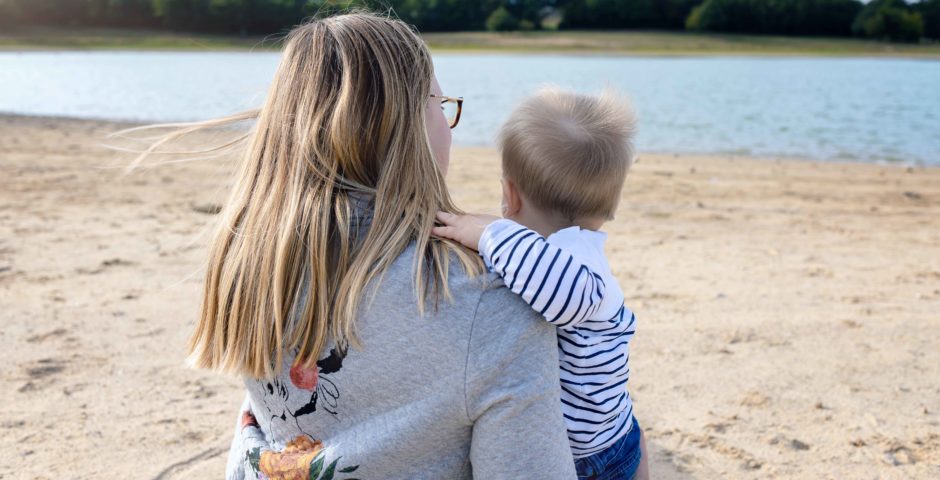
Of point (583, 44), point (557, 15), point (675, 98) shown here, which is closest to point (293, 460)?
point (675, 98)

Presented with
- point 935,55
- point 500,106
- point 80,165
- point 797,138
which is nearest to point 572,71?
point 500,106

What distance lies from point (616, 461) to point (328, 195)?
88cm

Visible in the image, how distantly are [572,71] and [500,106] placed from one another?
13.2 m

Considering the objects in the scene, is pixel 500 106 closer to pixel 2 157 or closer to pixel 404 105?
pixel 2 157

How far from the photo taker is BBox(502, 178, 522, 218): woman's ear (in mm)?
1874

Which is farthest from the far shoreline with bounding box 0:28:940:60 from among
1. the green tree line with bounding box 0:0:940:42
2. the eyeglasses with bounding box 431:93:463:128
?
the eyeglasses with bounding box 431:93:463:128

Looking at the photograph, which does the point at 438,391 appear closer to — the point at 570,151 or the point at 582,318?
the point at 582,318

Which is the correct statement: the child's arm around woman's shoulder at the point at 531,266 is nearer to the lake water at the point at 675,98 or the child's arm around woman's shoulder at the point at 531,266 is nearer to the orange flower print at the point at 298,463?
the orange flower print at the point at 298,463

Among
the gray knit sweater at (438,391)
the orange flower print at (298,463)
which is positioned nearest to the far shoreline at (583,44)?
the orange flower print at (298,463)

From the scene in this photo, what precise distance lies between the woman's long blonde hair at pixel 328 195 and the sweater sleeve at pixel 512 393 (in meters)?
0.10

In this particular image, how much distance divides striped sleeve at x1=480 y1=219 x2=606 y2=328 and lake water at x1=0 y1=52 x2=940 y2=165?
563mm

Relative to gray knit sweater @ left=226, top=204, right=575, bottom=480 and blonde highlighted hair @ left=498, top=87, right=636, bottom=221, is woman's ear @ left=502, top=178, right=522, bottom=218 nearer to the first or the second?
blonde highlighted hair @ left=498, top=87, right=636, bottom=221

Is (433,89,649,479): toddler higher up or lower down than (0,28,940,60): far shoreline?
higher up

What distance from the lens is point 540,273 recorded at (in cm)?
123
